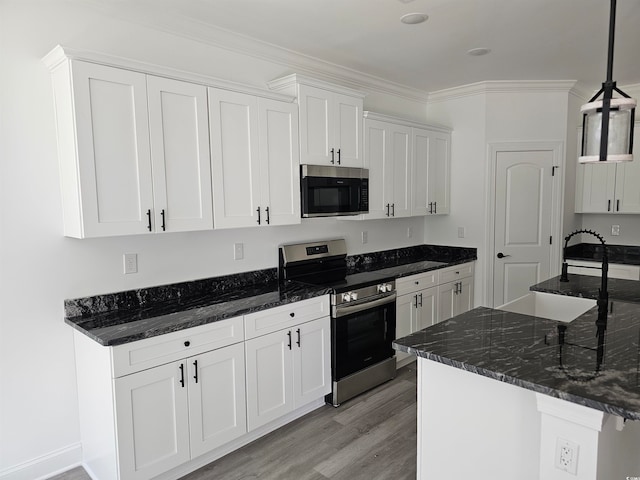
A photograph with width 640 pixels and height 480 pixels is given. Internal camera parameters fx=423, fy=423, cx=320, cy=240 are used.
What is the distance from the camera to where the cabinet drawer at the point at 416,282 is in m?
3.74

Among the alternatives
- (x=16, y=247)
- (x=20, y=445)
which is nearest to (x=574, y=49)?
(x=16, y=247)

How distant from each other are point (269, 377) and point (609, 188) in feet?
14.0

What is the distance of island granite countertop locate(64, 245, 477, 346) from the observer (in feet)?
7.33

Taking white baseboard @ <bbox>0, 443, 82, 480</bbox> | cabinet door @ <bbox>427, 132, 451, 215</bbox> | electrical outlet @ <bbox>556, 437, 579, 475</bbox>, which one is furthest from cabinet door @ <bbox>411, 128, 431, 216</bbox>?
white baseboard @ <bbox>0, 443, 82, 480</bbox>

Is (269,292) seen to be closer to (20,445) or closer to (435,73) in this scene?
(20,445)

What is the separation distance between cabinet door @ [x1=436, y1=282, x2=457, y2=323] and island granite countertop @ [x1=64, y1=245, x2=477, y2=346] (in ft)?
2.47

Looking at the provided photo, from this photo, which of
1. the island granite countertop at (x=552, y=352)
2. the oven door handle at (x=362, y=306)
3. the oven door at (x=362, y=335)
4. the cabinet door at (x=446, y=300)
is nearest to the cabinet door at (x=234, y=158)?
the oven door handle at (x=362, y=306)

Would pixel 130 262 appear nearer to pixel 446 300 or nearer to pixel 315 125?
pixel 315 125

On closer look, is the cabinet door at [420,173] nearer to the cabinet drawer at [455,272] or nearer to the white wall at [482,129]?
the white wall at [482,129]

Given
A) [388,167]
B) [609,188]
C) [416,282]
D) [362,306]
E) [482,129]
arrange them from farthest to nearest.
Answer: [609,188]
[482,129]
[388,167]
[416,282]
[362,306]

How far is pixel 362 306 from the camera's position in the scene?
332 centimetres

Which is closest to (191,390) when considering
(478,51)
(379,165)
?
(379,165)

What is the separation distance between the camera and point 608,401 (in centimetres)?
128

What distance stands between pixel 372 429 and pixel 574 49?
11.1 ft
